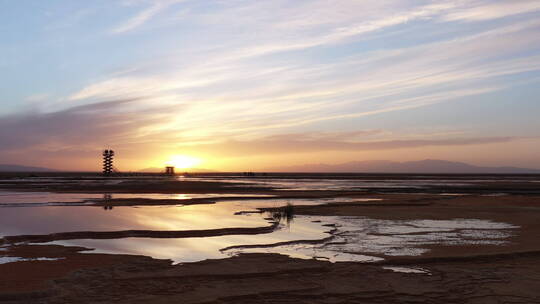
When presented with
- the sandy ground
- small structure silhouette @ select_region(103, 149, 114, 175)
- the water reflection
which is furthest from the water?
small structure silhouette @ select_region(103, 149, 114, 175)

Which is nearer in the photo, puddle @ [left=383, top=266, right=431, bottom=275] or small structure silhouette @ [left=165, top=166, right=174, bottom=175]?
puddle @ [left=383, top=266, right=431, bottom=275]

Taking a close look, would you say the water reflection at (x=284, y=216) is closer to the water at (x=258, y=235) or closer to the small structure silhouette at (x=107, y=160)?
the water at (x=258, y=235)

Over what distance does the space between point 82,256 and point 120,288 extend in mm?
4007

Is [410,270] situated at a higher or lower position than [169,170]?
lower

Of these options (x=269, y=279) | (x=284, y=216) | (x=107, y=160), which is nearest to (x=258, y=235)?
(x=284, y=216)

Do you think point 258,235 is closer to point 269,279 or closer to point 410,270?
point 269,279

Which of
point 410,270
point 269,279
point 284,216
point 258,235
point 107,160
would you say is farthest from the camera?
point 107,160

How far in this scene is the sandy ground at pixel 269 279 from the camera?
9.08m

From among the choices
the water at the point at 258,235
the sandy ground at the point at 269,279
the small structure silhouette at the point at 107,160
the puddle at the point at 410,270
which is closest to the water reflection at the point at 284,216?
the water at the point at 258,235

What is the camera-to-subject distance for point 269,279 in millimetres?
10531

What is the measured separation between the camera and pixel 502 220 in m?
22.4

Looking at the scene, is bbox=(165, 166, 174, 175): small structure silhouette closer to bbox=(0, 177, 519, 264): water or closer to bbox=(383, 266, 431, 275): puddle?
bbox=(0, 177, 519, 264): water

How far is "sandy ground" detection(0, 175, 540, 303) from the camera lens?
9.08m

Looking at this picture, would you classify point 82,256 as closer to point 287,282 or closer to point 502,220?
point 287,282
